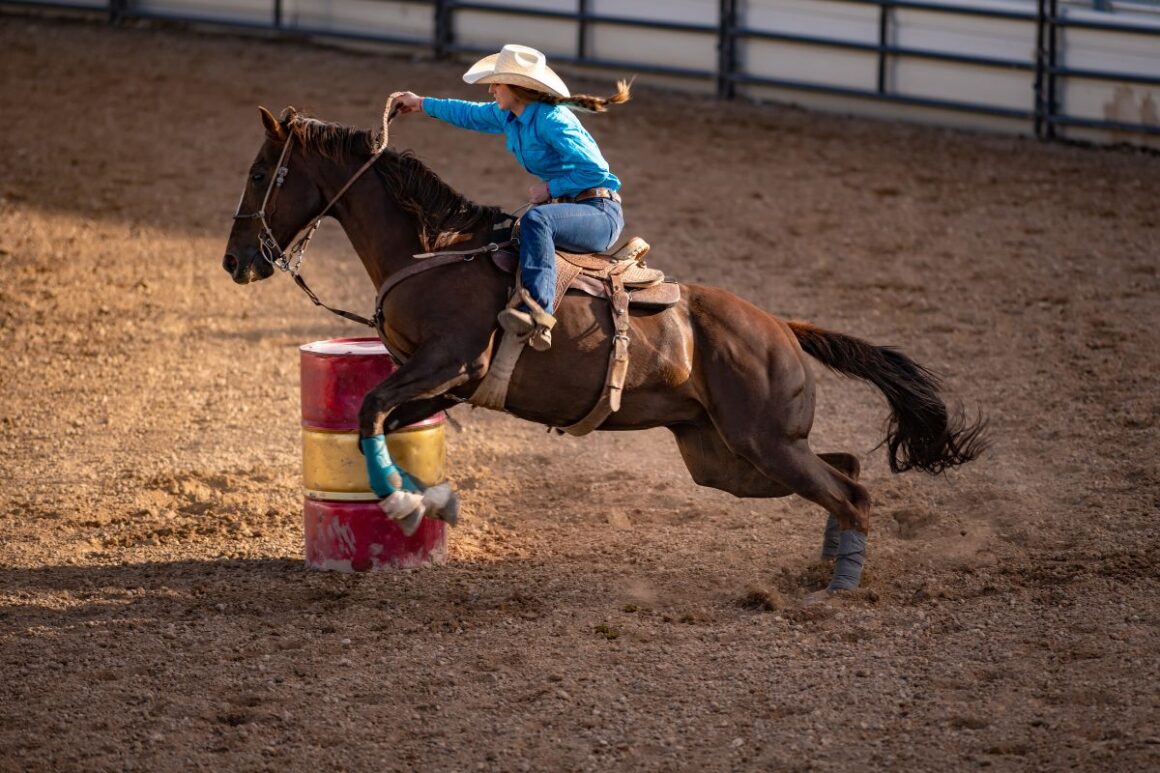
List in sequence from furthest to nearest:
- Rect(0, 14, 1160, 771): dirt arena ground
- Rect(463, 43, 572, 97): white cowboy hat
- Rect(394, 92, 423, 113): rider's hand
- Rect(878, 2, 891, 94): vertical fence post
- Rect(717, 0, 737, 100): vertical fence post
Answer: Rect(717, 0, 737, 100): vertical fence post → Rect(878, 2, 891, 94): vertical fence post → Rect(394, 92, 423, 113): rider's hand → Rect(463, 43, 572, 97): white cowboy hat → Rect(0, 14, 1160, 771): dirt arena ground

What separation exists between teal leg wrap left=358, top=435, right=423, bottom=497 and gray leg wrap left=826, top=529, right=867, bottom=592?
2007 millimetres

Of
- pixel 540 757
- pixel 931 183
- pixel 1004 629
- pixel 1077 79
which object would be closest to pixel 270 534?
pixel 540 757

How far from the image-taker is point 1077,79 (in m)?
13.3

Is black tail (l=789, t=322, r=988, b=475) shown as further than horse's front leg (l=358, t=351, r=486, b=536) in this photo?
Yes

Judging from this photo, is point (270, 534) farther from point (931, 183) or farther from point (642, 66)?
point (642, 66)

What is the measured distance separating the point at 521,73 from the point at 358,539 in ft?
7.54

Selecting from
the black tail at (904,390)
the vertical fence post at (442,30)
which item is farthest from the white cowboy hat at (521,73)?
the vertical fence post at (442,30)

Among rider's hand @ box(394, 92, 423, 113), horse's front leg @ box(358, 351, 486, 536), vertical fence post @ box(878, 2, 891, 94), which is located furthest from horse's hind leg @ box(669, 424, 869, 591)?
vertical fence post @ box(878, 2, 891, 94)

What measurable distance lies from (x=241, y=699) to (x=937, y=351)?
578 centimetres

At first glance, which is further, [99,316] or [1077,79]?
[1077,79]

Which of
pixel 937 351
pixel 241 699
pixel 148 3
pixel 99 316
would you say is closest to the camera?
pixel 241 699

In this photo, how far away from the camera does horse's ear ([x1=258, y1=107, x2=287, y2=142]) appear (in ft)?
19.7

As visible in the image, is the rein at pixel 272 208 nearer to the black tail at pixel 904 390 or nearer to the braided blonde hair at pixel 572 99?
the braided blonde hair at pixel 572 99

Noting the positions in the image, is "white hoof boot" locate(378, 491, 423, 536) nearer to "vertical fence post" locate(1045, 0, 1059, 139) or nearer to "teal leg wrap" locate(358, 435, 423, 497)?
"teal leg wrap" locate(358, 435, 423, 497)
